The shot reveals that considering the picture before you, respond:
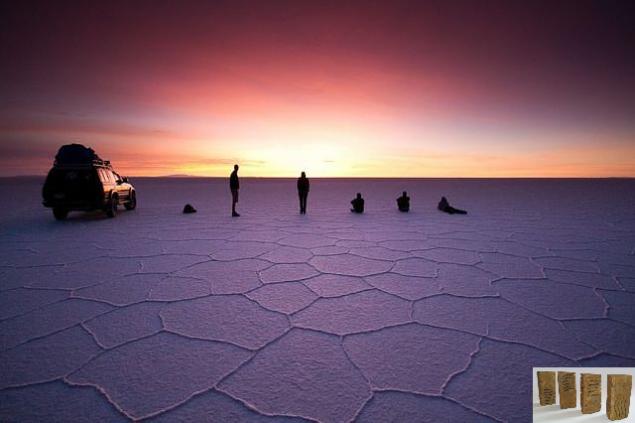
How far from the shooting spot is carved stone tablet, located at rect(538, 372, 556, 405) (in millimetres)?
1687

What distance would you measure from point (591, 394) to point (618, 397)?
104mm

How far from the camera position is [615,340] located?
2479 mm

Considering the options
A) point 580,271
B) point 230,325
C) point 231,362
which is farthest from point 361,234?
point 231,362

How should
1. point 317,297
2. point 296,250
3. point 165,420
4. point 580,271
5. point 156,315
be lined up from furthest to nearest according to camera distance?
point 296,250, point 580,271, point 317,297, point 156,315, point 165,420

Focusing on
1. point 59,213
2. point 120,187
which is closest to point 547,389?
point 59,213

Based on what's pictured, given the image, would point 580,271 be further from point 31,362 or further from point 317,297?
point 31,362

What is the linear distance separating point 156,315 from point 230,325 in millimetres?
716

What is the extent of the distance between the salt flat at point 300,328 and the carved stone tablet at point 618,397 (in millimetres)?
367

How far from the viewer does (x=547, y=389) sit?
169 centimetres

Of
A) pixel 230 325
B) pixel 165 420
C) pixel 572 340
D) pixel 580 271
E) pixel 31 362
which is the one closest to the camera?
pixel 165 420

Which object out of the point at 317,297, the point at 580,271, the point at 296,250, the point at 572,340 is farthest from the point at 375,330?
the point at 580,271

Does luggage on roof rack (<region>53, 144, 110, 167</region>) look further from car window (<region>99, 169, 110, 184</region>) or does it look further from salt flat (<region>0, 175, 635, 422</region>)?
salt flat (<region>0, 175, 635, 422</region>)

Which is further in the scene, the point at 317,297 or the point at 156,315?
the point at 317,297

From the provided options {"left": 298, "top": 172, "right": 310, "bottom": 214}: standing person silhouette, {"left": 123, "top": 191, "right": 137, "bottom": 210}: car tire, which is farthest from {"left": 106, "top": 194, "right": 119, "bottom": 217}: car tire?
{"left": 298, "top": 172, "right": 310, "bottom": 214}: standing person silhouette
